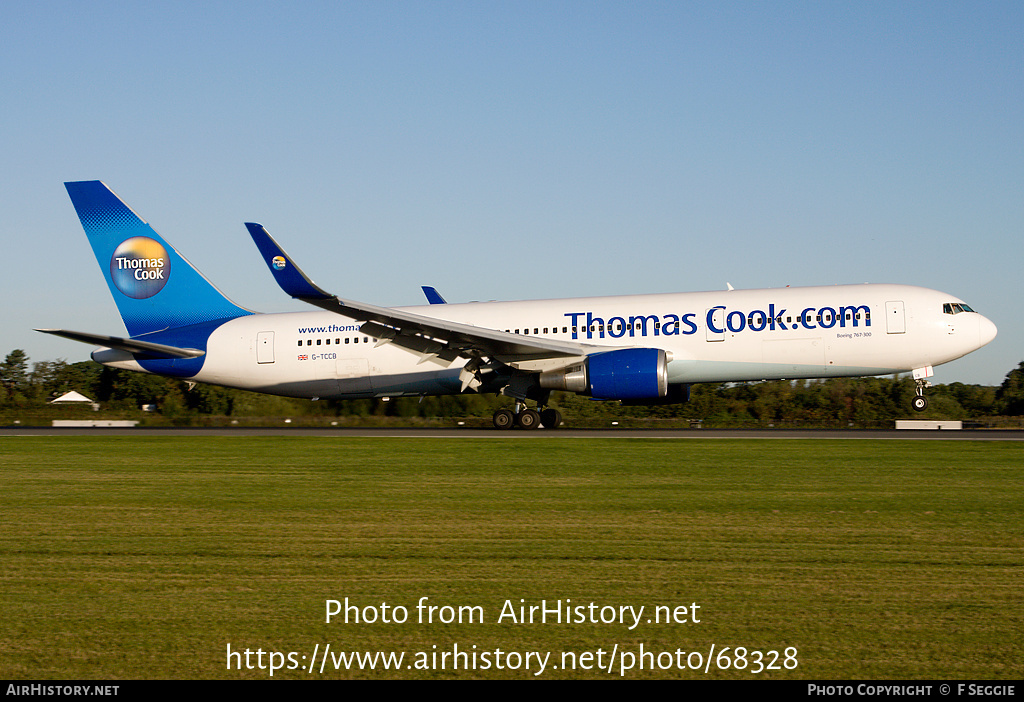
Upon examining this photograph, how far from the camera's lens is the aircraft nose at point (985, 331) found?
83.1 feet

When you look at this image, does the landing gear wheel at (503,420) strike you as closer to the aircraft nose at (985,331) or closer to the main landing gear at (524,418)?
the main landing gear at (524,418)

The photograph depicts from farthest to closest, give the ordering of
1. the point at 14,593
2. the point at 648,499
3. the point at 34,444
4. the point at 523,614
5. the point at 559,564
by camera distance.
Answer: the point at 34,444 < the point at 648,499 < the point at 559,564 < the point at 14,593 < the point at 523,614

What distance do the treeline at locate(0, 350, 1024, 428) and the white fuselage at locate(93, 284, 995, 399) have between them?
3015mm

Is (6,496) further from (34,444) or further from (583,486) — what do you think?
(34,444)

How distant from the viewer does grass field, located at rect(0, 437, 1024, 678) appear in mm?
5461

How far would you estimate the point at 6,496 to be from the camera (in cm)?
1249

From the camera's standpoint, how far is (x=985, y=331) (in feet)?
83.4

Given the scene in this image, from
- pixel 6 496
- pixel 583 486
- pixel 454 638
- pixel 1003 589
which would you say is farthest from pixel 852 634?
pixel 6 496

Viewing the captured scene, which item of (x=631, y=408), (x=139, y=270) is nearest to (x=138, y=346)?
(x=139, y=270)

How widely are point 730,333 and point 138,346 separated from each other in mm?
18335

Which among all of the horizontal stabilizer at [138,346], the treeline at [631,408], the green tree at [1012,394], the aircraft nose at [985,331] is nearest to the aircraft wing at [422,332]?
the treeline at [631,408]

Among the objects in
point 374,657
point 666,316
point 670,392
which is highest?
point 666,316

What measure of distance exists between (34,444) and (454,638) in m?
21.1

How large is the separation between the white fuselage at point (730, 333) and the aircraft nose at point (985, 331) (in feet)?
0.11
